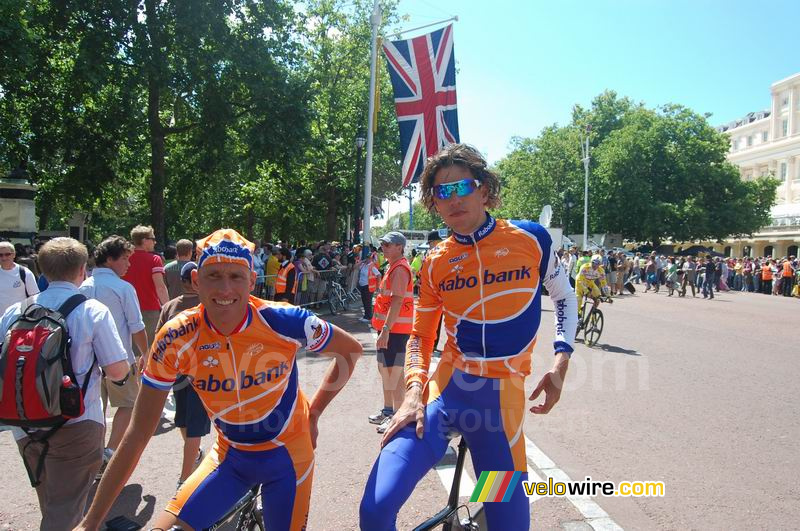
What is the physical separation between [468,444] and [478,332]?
1.75 feet

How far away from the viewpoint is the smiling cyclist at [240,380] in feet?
8.14

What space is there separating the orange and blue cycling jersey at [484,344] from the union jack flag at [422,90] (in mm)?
13964

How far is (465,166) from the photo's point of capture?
2846 millimetres

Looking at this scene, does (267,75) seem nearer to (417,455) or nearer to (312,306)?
(312,306)

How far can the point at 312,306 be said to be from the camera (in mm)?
17844

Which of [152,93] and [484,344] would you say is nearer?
[484,344]

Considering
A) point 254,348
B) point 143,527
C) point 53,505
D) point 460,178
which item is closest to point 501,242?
point 460,178

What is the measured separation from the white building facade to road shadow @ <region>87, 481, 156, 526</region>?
220 feet

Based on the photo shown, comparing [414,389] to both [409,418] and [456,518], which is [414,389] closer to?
[409,418]

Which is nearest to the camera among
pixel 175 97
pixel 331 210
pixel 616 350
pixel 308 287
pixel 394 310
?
pixel 394 310

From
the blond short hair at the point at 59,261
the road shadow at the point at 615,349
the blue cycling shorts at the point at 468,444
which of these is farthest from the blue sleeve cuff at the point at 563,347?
the road shadow at the point at 615,349

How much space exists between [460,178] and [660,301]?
78.2 ft

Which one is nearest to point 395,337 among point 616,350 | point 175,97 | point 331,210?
point 616,350

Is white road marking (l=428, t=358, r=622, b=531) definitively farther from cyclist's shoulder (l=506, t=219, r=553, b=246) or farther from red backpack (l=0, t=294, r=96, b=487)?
red backpack (l=0, t=294, r=96, b=487)
